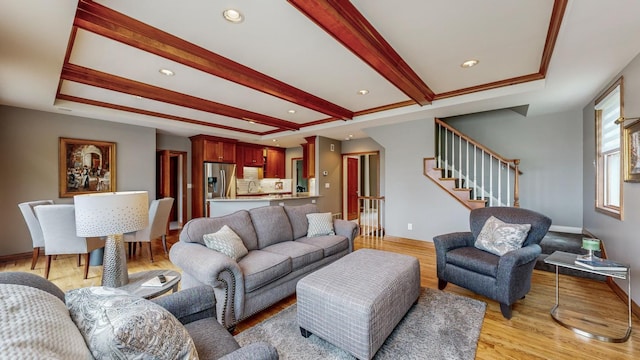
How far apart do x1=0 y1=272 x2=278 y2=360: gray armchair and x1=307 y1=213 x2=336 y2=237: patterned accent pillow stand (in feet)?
6.51

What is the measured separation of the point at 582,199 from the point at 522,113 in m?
1.74

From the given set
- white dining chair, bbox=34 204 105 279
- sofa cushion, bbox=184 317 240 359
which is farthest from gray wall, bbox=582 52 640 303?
white dining chair, bbox=34 204 105 279

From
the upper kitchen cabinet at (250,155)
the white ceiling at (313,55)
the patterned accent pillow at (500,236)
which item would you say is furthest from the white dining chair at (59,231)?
the patterned accent pillow at (500,236)

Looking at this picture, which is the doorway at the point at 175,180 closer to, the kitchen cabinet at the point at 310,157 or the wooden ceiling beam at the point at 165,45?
the kitchen cabinet at the point at 310,157

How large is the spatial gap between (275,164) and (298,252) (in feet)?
18.4

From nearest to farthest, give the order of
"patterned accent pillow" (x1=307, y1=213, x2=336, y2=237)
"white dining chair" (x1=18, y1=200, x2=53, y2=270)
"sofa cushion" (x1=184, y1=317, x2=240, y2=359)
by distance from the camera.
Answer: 1. "sofa cushion" (x1=184, y1=317, x2=240, y2=359)
2. "white dining chair" (x1=18, y1=200, x2=53, y2=270)
3. "patterned accent pillow" (x1=307, y1=213, x2=336, y2=237)

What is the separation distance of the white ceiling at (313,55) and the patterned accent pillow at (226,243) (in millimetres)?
1735

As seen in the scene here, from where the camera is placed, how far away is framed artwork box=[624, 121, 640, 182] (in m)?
2.30

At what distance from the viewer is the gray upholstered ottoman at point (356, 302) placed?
1.67 m

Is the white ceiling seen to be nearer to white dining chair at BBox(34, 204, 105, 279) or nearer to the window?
the window

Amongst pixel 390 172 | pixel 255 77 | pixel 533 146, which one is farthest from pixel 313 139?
pixel 533 146

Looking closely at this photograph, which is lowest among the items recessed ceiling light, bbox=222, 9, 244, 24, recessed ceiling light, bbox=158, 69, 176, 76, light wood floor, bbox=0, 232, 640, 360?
light wood floor, bbox=0, 232, 640, 360

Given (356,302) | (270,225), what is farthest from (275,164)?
(356,302)

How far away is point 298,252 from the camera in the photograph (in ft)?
8.92
